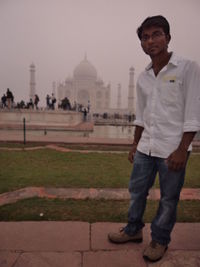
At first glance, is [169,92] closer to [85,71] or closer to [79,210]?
[79,210]

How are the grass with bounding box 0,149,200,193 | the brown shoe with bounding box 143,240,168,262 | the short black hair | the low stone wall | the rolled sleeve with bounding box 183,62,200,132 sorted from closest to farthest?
the rolled sleeve with bounding box 183,62,200,132 → the short black hair → the brown shoe with bounding box 143,240,168,262 → the grass with bounding box 0,149,200,193 → the low stone wall

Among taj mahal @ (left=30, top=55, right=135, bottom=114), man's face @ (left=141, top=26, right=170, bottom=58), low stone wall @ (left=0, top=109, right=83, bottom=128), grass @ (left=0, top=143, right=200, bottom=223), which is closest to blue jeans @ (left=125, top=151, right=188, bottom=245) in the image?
grass @ (left=0, top=143, right=200, bottom=223)

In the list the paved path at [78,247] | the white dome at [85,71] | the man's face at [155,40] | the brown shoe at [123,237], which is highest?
the white dome at [85,71]

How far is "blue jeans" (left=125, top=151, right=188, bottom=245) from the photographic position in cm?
188

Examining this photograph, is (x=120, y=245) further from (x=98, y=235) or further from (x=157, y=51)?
(x=157, y=51)

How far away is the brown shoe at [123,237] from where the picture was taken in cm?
216

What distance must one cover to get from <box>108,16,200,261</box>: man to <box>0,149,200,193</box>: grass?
2.13 meters

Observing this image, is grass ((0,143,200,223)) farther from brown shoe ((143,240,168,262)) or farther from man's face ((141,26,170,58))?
man's face ((141,26,170,58))

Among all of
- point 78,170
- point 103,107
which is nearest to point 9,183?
point 78,170

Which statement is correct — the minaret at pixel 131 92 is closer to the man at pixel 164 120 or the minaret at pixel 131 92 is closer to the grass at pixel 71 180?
the grass at pixel 71 180

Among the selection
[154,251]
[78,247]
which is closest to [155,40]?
[154,251]

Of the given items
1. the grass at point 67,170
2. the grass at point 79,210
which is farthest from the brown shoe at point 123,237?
the grass at point 67,170

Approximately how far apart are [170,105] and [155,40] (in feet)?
1.56

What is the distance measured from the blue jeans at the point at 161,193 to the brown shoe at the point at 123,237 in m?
0.04
